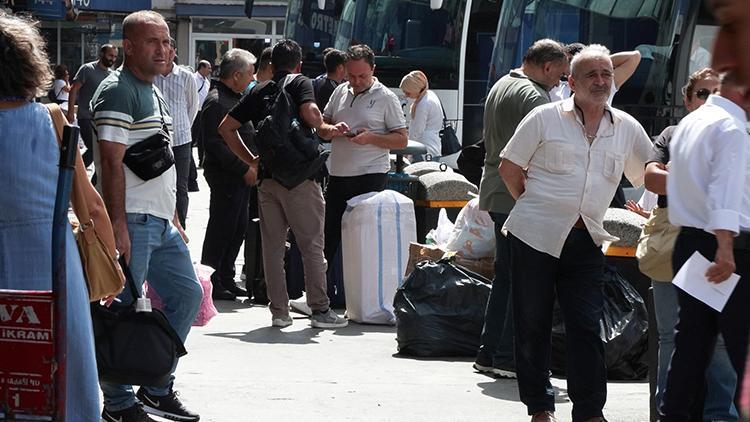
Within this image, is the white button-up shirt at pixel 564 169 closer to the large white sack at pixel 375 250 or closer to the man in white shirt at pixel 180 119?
the large white sack at pixel 375 250

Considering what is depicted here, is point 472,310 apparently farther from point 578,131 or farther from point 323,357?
point 578,131

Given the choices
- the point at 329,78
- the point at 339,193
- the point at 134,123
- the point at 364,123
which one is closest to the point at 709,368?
the point at 134,123

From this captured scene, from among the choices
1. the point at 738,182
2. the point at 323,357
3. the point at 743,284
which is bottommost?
the point at 323,357

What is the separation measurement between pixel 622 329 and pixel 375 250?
2461mm

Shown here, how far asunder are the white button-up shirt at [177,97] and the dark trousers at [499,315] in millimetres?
3745

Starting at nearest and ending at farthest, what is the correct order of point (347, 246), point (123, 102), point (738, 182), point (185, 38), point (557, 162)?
point (738, 182) → point (123, 102) → point (557, 162) → point (347, 246) → point (185, 38)

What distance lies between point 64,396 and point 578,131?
A: 111 inches

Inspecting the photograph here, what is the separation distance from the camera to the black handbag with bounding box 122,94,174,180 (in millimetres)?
5730

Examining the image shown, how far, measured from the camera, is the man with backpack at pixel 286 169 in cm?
874

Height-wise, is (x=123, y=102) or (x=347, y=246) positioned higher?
(x=123, y=102)

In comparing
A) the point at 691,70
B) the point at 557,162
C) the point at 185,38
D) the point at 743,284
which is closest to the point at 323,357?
the point at 557,162

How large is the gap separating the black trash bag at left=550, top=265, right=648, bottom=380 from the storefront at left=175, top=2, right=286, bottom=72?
112 feet

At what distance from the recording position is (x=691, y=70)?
14.3 meters

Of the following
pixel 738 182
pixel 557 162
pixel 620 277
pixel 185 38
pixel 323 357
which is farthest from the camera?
pixel 185 38
